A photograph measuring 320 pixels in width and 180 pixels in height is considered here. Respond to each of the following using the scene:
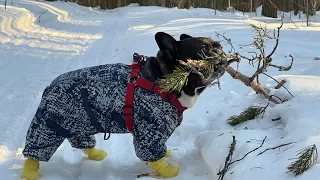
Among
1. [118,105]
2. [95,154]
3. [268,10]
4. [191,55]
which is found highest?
[268,10]

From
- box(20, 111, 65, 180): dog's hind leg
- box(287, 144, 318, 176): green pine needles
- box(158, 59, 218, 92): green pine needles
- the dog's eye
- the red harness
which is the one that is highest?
the dog's eye

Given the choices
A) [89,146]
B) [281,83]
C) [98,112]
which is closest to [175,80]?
[98,112]

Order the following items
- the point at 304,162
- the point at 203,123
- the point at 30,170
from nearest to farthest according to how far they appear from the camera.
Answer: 1. the point at 304,162
2. the point at 30,170
3. the point at 203,123

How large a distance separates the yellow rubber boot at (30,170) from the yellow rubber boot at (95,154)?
15.9 inches

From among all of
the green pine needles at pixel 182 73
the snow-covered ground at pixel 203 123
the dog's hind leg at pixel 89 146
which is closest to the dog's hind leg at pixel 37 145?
the snow-covered ground at pixel 203 123

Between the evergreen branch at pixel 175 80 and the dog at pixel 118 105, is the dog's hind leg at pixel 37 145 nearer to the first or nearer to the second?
the dog at pixel 118 105

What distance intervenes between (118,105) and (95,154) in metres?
0.61

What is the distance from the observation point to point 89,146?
2.84 m

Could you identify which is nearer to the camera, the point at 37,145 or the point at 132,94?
the point at 132,94

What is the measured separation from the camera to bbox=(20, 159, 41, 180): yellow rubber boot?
255 centimetres

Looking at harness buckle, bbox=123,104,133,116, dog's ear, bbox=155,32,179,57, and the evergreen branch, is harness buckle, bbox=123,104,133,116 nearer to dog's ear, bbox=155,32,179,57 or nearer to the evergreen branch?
the evergreen branch

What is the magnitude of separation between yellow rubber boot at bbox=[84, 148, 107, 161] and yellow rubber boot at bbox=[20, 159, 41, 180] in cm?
40

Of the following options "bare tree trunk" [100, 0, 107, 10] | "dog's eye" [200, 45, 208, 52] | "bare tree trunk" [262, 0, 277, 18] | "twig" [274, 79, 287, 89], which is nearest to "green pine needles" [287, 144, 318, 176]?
"dog's eye" [200, 45, 208, 52]

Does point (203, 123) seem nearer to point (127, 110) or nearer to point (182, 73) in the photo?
point (127, 110)
